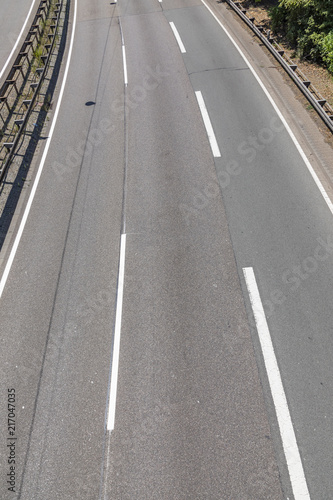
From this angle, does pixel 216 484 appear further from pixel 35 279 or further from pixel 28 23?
pixel 28 23

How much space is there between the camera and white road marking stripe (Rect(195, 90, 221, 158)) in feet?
42.6

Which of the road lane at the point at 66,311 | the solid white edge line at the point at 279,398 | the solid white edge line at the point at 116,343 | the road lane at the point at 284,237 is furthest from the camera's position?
the solid white edge line at the point at 116,343

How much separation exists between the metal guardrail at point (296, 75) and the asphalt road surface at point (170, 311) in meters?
1.75

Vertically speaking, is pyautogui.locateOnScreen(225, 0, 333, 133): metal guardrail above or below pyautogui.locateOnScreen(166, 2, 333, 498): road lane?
above

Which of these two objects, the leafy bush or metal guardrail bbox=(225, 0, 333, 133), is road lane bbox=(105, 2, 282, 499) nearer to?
metal guardrail bbox=(225, 0, 333, 133)

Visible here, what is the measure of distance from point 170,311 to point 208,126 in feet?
28.4

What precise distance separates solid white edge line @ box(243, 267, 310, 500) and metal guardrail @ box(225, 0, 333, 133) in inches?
330

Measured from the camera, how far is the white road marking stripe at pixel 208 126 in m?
13.0

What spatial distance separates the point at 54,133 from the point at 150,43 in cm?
985

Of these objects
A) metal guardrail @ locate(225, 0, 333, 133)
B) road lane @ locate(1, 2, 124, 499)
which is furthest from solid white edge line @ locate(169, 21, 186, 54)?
road lane @ locate(1, 2, 124, 499)

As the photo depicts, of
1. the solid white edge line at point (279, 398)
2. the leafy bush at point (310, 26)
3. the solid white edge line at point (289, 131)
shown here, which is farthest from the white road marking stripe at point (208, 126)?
the leafy bush at point (310, 26)

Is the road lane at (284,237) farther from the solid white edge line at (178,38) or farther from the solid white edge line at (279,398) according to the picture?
the solid white edge line at (178,38)

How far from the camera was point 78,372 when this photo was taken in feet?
25.7

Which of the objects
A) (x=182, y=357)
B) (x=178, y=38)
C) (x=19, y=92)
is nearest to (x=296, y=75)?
(x=178, y=38)
